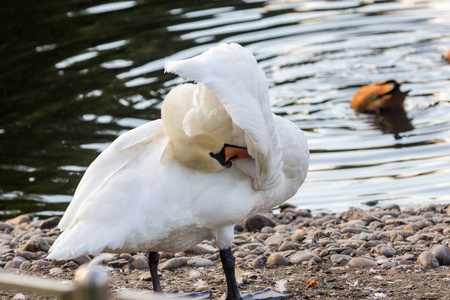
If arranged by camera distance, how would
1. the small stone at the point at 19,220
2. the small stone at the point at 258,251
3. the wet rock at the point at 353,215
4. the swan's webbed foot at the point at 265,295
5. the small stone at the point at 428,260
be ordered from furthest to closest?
the small stone at the point at 19,220
the wet rock at the point at 353,215
the small stone at the point at 258,251
the small stone at the point at 428,260
the swan's webbed foot at the point at 265,295

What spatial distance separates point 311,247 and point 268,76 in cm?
600

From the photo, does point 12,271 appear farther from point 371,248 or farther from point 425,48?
point 425,48

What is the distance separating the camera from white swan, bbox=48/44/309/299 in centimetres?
→ 414

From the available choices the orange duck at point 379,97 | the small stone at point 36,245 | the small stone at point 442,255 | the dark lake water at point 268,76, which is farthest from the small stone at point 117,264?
the orange duck at point 379,97

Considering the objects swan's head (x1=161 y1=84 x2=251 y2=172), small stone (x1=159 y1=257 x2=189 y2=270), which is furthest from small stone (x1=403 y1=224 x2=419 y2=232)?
swan's head (x1=161 y1=84 x2=251 y2=172)

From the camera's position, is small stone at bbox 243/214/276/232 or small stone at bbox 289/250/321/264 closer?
small stone at bbox 289/250/321/264

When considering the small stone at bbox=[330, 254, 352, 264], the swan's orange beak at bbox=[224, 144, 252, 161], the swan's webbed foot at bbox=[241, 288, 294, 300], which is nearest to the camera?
the swan's orange beak at bbox=[224, 144, 252, 161]

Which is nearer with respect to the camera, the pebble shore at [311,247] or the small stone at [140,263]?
the pebble shore at [311,247]

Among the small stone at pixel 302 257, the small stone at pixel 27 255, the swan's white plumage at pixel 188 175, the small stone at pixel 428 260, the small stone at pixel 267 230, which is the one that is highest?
the swan's white plumage at pixel 188 175

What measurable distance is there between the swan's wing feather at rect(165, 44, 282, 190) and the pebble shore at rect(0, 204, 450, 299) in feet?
4.33

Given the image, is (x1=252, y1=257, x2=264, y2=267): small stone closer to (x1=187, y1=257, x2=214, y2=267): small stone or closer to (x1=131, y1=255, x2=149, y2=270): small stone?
(x1=187, y1=257, x2=214, y2=267): small stone

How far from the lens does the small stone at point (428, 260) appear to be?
538 centimetres

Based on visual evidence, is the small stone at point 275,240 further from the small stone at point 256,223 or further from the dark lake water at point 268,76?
the dark lake water at point 268,76

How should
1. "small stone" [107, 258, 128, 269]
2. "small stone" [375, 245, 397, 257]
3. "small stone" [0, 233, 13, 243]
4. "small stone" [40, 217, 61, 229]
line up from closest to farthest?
"small stone" [375, 245, 397, 257] < "small stone" [107, 258, 128, 269] < "small stone" [0, 233, 13, 243] < "small stone" [40, 217, 61, 229]
